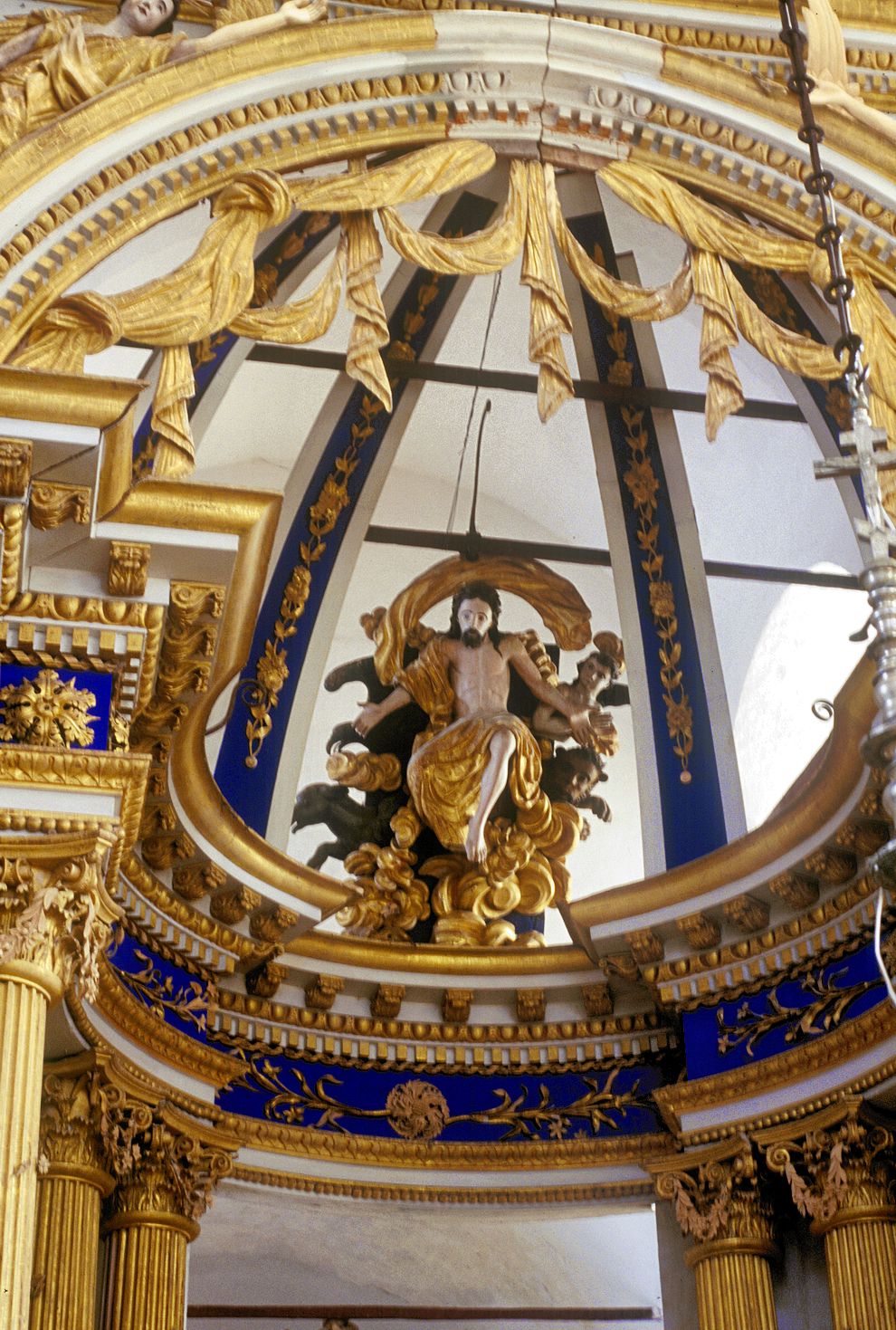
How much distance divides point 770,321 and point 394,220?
1709 millimetres

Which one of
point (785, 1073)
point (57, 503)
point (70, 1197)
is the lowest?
point (70, 1197)

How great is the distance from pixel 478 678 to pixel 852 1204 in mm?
3590

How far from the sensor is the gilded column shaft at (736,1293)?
30.1 feet

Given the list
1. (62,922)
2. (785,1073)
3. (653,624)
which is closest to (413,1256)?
(785,1073)

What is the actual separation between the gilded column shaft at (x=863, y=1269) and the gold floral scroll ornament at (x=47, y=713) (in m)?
3.95

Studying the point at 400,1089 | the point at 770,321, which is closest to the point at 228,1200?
the point at 400,1089

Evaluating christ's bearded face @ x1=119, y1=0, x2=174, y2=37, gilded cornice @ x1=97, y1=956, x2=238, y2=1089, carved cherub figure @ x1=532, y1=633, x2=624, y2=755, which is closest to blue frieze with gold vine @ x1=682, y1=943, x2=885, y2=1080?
carved cherub figure @ x1=532, y1=633, x2=624, y2=755

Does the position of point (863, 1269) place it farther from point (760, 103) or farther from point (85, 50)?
point (85, 50)

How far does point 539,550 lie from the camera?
11.7 meters

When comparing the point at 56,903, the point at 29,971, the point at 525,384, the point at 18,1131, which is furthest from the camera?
the point at 525,384

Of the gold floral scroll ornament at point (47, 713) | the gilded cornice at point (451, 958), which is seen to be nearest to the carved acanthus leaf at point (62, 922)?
the gold floral scroll ornament at point (47, 713)

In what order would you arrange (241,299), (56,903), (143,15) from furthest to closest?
(143,15) < (241,299) < (56,903)

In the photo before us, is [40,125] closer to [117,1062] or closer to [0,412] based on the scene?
[0,412]

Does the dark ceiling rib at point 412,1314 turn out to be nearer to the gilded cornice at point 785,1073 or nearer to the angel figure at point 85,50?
the gilded cornice at point 785,1073
